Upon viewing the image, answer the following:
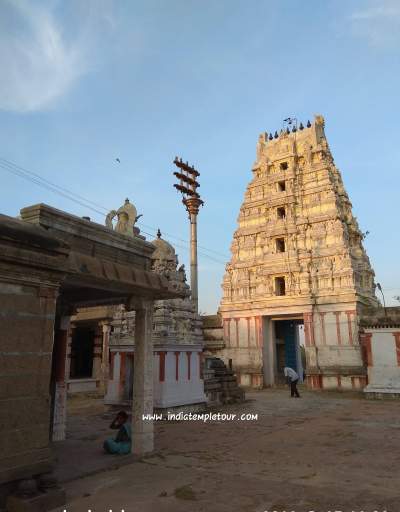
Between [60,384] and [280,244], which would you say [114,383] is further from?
[280,244]

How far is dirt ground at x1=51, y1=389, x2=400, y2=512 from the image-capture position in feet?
18.5

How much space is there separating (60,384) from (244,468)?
5253mm

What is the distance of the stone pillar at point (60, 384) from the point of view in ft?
32.8

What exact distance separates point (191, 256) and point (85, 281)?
21.8 meters

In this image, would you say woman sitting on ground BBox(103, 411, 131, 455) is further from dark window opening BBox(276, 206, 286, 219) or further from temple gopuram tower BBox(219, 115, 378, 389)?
dark window opening BBox(276, 206, 286, 219)

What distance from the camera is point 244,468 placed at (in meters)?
7.45

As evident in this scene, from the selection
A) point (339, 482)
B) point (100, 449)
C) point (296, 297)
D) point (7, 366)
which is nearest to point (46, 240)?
point (7, 366)

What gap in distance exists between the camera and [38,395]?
5652 mm

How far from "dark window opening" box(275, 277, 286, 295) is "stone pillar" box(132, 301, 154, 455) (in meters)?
20.1

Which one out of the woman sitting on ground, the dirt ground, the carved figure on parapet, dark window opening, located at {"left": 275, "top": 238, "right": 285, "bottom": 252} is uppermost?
dark window opening, located at {"left": 275, "top": 238, "right": 285, "bottom": 252}

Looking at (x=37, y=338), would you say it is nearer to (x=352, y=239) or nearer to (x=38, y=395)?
(x=38, y=395)

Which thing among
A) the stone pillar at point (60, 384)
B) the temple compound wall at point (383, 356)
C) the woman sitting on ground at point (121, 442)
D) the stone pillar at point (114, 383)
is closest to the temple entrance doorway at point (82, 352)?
the stone pillar at point (114, 383)

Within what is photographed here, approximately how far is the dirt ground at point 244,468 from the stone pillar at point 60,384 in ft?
1.68

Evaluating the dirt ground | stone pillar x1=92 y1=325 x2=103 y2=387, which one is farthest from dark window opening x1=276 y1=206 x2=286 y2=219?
the dirt ground
